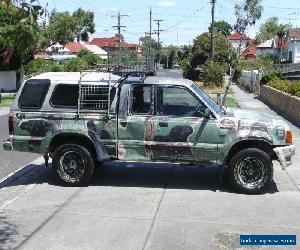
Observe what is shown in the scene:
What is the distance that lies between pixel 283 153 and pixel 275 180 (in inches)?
48.0

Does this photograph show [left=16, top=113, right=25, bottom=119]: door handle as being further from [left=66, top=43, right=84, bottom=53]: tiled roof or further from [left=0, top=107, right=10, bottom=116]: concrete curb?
[left=66, top=43, right=84, bottom=53]: tiled roof

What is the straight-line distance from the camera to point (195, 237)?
6.35 m

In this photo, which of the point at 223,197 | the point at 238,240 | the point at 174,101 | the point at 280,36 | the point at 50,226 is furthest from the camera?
the point at 280,36

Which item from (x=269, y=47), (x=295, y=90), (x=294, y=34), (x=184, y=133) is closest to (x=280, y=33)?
(x=294, y=34)

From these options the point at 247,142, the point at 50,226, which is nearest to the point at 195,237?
the point at 50,226

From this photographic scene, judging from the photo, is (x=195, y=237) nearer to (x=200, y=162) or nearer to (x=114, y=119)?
(x=200, y=162)

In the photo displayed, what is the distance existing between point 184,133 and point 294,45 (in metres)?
85.5

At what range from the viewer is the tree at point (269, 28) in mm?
106562

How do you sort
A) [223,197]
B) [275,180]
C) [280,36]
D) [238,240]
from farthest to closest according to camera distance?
[280,36], [275,180], [223,197], [238,240]

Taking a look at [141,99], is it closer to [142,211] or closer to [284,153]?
[142,211]

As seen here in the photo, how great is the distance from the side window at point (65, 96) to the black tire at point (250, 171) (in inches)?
116

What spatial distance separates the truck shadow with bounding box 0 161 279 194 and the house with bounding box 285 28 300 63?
8291 cm

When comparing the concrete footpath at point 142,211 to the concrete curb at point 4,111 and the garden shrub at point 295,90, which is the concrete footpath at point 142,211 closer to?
the garden shrub at point 295,90

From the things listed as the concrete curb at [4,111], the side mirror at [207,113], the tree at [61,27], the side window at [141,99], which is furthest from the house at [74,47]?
the side mirror at [207,113]
